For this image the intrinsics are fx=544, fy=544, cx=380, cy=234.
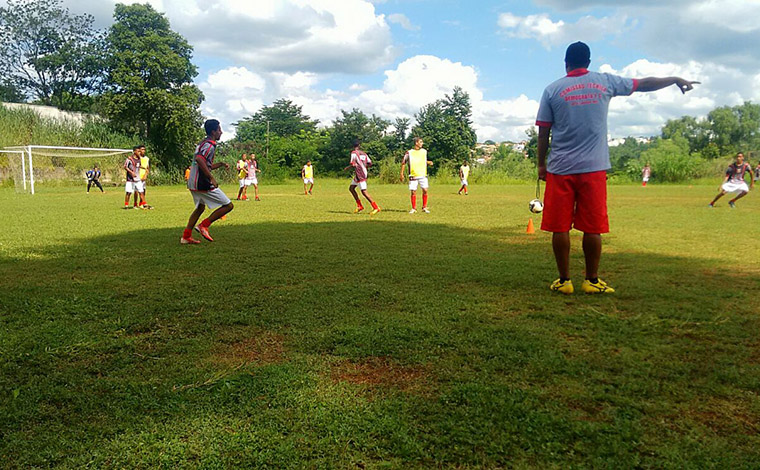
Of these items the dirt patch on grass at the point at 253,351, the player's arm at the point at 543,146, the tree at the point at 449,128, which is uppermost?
the tree at the point at 449,128

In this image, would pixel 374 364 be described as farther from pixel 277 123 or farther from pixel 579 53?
pixel 277 123

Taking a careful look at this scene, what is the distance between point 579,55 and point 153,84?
153 feet

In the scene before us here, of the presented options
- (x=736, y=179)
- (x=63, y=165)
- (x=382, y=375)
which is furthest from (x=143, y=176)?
(x=63, y=165)

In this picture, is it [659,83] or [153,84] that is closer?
[659,83]

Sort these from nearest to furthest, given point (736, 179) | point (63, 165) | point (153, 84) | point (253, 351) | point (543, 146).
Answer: point (253, 351)
point (543, 146)
point (736, 179)
point (63, 165)
point (153, 84)

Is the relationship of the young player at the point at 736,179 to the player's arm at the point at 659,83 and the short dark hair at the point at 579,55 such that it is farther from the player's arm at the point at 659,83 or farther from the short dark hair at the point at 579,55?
the short dark hair at the point at 579,55

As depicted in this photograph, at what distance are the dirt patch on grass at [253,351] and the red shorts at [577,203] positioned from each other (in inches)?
109

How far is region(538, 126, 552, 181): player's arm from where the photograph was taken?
5219 millimetres

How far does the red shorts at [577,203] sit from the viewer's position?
4992 millimetres

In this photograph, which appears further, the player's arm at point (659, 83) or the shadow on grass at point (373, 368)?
the player's arm at point (659, 83)

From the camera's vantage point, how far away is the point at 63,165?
3350 centimetres

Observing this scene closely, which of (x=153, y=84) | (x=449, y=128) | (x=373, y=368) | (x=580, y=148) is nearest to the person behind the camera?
(x=373, y=368)

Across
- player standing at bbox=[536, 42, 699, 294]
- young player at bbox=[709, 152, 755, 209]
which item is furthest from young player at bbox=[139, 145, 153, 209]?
young player at bbox=[709, 152, 755, 209]

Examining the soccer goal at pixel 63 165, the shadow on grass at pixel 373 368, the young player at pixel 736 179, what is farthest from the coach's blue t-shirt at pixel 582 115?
the soccer goal at pixel 63 165
